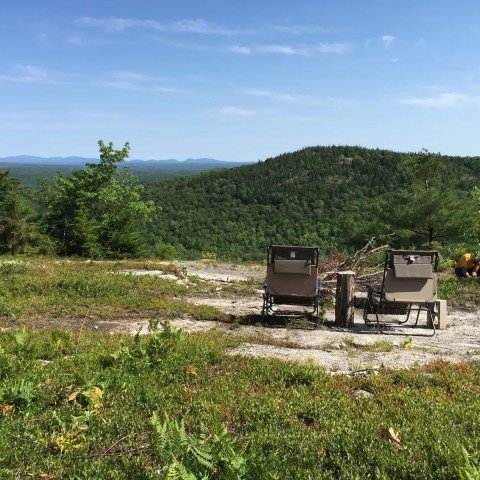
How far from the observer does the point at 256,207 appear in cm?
8550

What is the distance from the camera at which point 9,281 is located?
12.4 metres

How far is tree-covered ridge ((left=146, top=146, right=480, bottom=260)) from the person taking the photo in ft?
123

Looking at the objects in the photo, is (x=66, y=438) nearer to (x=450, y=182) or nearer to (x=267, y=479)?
(x=267, y=479)

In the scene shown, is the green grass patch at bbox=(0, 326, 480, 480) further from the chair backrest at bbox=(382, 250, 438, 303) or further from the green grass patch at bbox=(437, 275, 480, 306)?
the green grass patch at bbox=(437, 275, 480, 306)

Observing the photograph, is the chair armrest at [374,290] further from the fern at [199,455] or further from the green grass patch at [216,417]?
the fern at [199,455]

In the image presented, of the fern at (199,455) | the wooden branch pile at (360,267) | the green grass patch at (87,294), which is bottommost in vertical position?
the green grass patch at (87,294)

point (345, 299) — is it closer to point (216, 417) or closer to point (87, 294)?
point (87, 294)

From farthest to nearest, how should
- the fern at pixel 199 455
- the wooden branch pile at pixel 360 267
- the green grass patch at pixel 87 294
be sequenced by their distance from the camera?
the wooden branch pile at pixel 360 267
the green grass patch at pixel 87 294
the fern at pixel 199 455

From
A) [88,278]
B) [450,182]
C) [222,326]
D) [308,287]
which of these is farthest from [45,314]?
[450,182]

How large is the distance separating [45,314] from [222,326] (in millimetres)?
3857

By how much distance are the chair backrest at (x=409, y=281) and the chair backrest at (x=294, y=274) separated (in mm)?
1486

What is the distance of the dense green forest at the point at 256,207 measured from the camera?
28.8 metres

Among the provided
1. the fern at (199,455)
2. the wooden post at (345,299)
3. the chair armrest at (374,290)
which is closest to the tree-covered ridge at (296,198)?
the chair armrest at (374,290)


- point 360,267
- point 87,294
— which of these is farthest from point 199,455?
point 360,267
